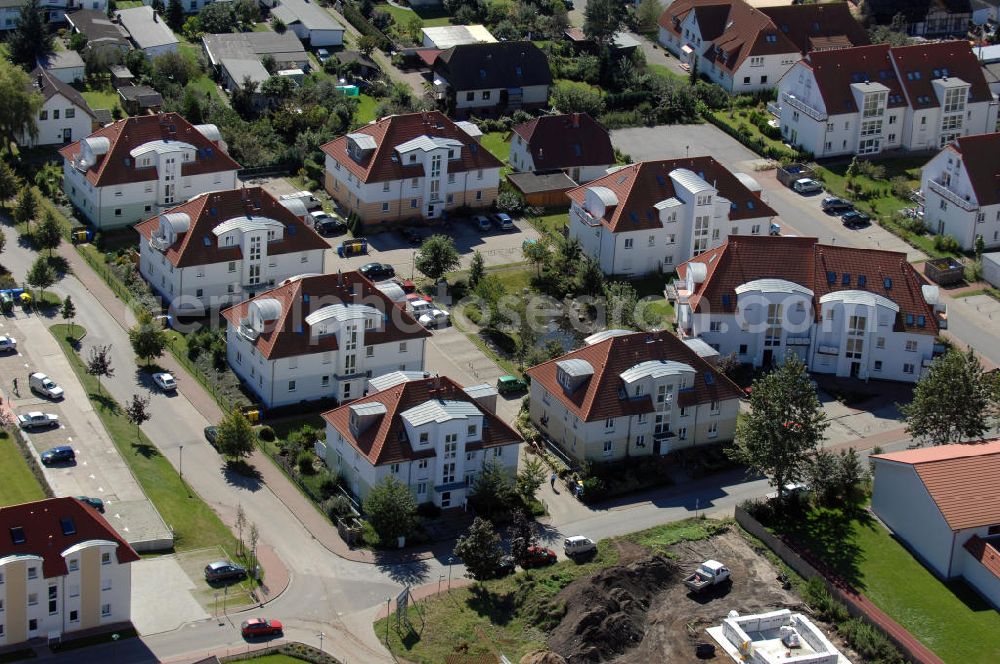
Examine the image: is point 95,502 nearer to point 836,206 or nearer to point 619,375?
point 619,375

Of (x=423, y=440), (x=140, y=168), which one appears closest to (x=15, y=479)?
(x=423, y=440)

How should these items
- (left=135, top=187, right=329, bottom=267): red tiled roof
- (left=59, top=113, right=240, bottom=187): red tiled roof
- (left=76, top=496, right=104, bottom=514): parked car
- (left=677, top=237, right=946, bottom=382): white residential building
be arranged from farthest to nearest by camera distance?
(left=59, top=113, right=240, bottom=187): red tiled roof → (left=135, top=187, right=329, bottom=267): red tiled roof → (left=677, top=237, right=946, bottom=382): white residential building → (left=76, top=496, right=104, bottom=514): parked car

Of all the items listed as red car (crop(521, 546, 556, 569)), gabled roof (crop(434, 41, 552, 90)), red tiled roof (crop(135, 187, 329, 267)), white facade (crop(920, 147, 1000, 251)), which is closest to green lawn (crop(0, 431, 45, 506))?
red tiled roof (crop(135, 187, 329, 267))

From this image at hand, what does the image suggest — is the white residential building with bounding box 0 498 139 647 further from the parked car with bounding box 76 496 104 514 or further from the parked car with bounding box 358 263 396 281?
the parked car with bounding box 358 263 396 281

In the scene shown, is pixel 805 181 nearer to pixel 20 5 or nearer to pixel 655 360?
pixel 655 360

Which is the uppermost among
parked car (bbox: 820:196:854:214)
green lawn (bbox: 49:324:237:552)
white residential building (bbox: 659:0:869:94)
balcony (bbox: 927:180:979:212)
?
white residential building (bbox: 659:0:869:94)

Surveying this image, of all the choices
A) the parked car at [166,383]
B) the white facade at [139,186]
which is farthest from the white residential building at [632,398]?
the white facade at [139,186]

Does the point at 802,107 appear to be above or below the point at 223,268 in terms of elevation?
above
